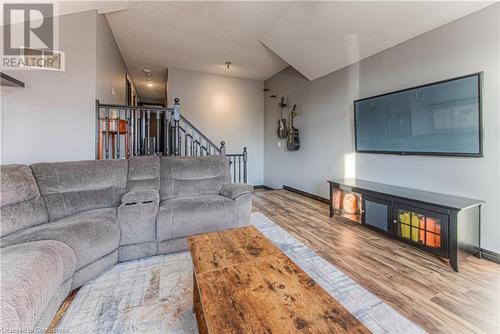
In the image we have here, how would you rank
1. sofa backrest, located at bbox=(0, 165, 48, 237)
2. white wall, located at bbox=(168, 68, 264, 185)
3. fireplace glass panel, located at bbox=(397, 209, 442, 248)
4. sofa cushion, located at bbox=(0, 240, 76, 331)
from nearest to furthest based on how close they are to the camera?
sofa cushion, located at bbox=(0, 240, 76, 331) < sofa backrest, located at bbox=(0, 165, 48, 237) < fireplace glass panel, located at bbox=(397, 209, 442, 248) < white wall, located at bbox=(168, 68, 264, 185)

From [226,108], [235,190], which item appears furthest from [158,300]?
[226,108]

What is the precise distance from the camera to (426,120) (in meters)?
2.51

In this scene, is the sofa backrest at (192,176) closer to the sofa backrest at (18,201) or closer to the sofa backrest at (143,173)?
the sofa backrest at (143,173)

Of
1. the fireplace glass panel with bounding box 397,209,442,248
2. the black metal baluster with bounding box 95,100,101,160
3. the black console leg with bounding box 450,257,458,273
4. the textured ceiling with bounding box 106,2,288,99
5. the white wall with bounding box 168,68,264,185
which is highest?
the textured ceiling with bounding box 106,2,288,99

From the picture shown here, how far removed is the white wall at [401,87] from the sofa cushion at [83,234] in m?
3.35

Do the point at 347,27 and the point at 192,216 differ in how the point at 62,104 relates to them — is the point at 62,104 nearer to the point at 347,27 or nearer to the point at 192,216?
the point at 192,216

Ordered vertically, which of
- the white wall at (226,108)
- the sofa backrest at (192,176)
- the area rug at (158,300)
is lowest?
the area rug at (158,300)

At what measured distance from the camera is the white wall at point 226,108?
17.4 feet

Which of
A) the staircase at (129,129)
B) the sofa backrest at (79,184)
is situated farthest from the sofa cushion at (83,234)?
the staircase at (129,129)

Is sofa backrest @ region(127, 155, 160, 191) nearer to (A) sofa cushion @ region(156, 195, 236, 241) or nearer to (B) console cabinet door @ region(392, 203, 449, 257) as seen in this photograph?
(A) sofa cushion @ region(156, 195, 236, 241)

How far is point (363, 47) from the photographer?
3.08 metres

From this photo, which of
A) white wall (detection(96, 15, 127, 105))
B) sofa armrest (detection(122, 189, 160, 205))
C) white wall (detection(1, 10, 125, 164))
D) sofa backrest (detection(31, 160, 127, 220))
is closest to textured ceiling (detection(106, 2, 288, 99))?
white wall (detection(96, 15, 127, 105))

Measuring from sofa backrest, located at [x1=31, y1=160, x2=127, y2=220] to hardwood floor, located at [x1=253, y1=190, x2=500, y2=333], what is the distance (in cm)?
214

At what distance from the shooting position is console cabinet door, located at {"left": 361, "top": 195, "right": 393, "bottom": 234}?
2.51m
